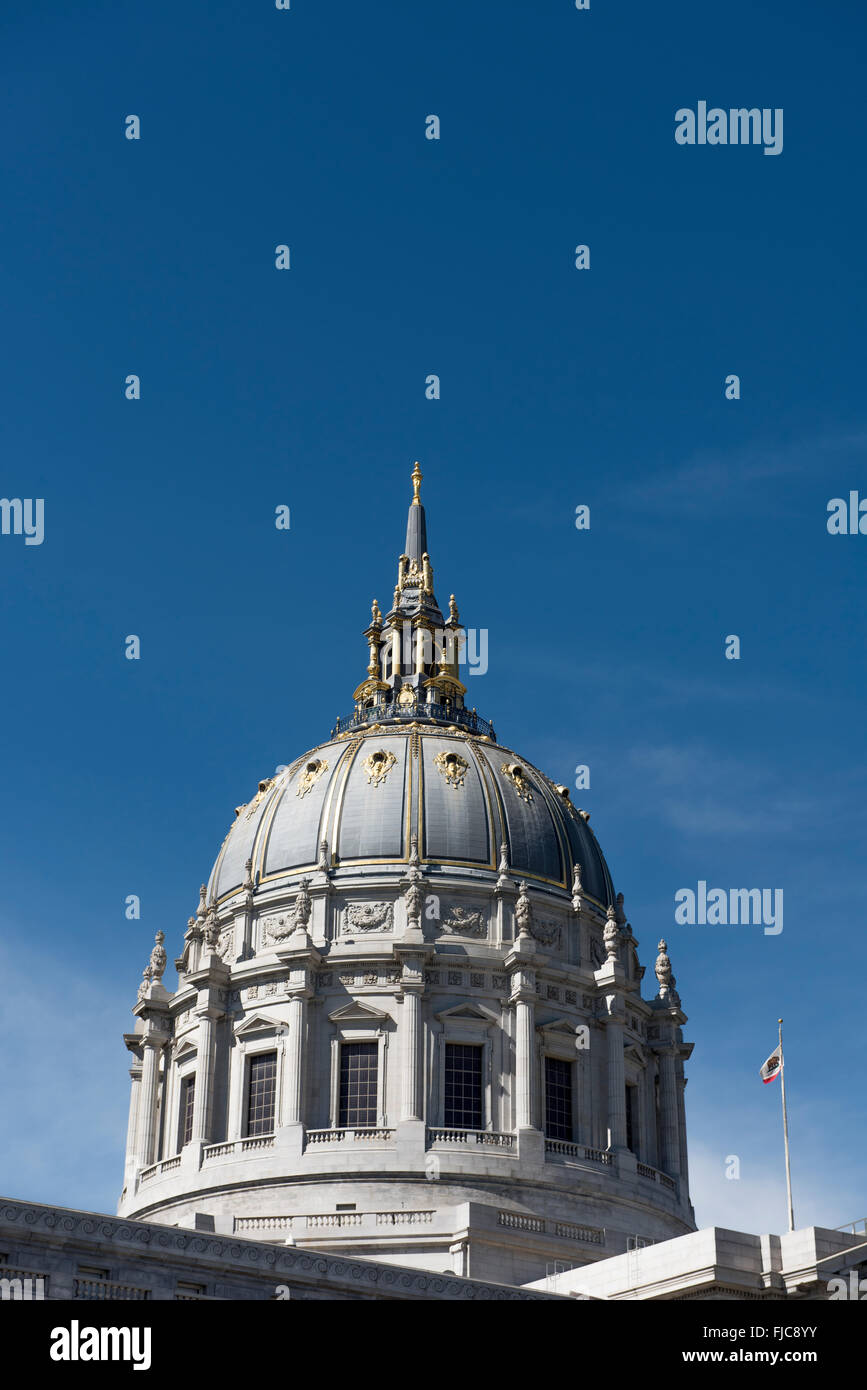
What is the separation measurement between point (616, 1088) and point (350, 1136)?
1305cm

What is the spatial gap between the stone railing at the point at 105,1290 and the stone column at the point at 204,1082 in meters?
35.2

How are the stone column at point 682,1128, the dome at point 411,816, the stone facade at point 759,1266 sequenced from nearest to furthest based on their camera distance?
1. the stone facade at point 759,1266
2. the stone column at point 682,1128
3. the dome at point 411,816

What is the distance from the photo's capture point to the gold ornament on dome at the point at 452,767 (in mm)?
98500

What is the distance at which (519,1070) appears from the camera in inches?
3521

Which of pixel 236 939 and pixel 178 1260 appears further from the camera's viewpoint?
pixel 236 939

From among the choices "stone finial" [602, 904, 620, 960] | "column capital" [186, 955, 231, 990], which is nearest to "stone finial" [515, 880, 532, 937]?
"stone finial" [602, 904, 620, 960]

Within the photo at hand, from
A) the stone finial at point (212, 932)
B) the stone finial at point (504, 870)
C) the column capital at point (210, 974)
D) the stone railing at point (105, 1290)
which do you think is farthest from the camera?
the stone finial at point (212, 932)

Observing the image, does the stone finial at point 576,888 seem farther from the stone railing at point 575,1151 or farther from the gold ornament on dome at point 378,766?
the stone railing at point 575,1151

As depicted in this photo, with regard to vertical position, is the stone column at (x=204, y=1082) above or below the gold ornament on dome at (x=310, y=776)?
below

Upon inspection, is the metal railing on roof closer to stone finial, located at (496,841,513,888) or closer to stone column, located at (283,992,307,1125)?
stone finial, located at (496,841,513,888)

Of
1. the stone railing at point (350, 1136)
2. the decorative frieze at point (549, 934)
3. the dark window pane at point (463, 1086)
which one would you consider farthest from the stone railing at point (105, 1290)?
the decorative frieze at point (549, 934)
